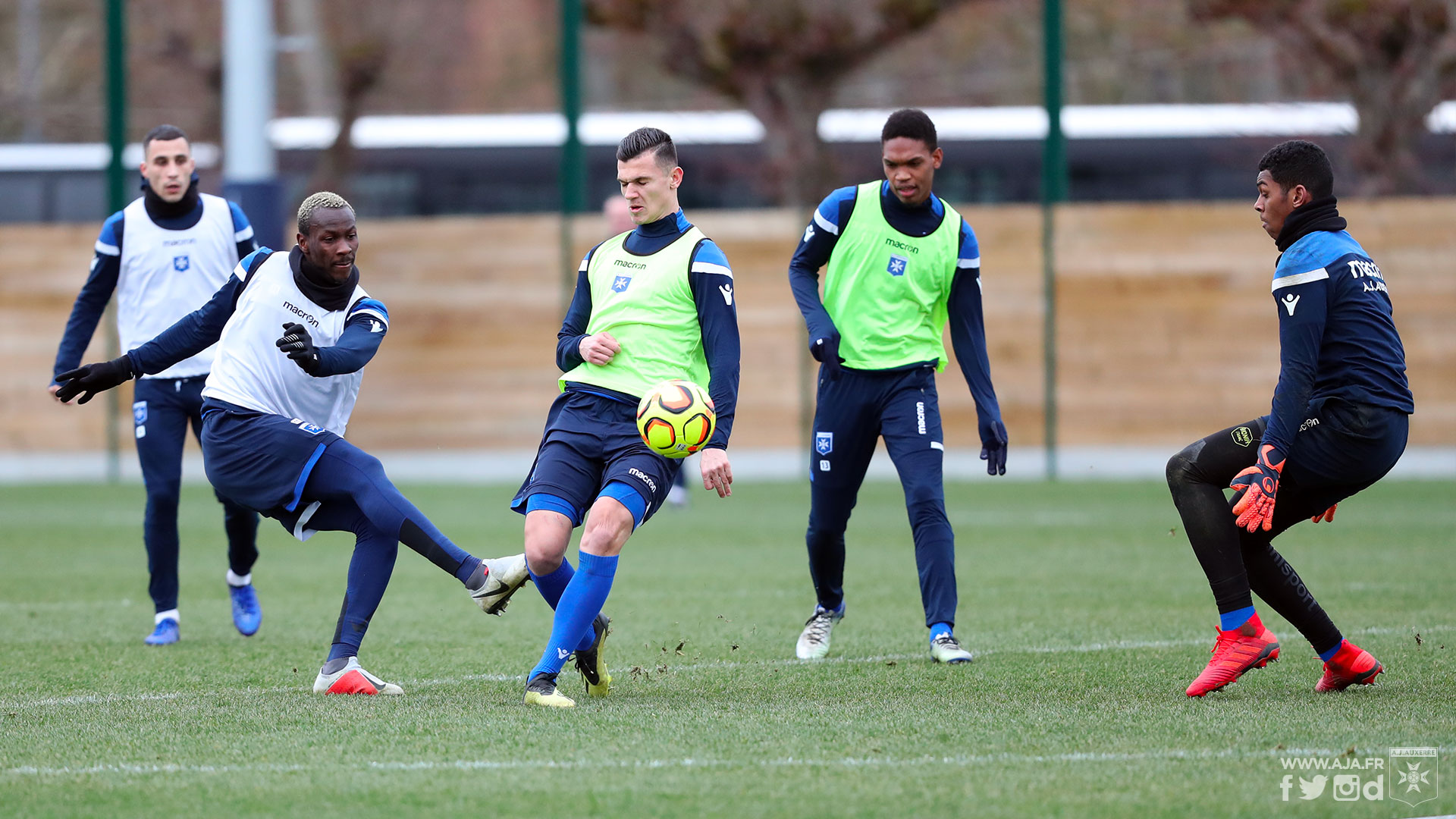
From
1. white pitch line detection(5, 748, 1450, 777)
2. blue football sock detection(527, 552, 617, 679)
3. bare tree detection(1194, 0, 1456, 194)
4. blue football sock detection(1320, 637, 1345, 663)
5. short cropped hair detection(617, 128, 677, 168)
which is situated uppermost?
bare tree detection(1194, 0, 1456, 194)

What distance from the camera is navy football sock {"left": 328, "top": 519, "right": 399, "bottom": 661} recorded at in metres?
6.00

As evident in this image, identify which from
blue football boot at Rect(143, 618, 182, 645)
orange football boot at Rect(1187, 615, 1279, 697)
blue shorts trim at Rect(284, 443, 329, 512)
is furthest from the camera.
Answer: blue football boot at Rect(143, 618, 182, 645)

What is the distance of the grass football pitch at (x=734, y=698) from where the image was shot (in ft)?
14.4

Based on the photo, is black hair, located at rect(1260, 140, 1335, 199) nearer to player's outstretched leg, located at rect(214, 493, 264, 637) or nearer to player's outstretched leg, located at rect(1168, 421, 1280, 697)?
player's outstretched leg, located at rect(1168, 421, 1280, 697)

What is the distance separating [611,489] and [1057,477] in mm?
11581

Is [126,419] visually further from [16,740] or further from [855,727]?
[855,727]

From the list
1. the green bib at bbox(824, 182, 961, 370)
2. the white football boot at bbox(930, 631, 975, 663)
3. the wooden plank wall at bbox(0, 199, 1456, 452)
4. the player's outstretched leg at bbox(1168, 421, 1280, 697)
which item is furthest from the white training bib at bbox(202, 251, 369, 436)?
the wooden plank wall at bbox(0, 199, 1456, 452)

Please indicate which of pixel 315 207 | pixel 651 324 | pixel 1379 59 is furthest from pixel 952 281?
pixel 1379 59

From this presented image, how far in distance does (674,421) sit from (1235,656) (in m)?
2.17

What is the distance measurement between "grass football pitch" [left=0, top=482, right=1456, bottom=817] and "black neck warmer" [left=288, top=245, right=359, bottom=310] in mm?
1456

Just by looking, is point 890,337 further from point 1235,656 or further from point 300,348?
point 300,348

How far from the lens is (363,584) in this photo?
604 cm

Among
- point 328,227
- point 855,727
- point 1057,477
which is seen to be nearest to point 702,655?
point 855,727

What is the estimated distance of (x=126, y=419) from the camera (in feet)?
55.6
